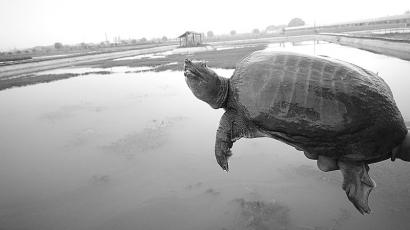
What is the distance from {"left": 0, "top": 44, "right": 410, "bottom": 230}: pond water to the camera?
4.00 metres

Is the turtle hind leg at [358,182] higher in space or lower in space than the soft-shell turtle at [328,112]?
lower

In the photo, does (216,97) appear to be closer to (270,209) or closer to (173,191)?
(270,209)

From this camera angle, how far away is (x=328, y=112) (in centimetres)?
224

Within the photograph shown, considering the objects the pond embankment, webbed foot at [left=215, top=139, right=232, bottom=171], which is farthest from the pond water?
the pond embankment

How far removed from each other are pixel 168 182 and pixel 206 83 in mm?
2559

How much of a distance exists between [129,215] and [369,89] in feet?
11.4

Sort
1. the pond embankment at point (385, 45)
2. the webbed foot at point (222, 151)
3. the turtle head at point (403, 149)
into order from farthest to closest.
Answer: the pond embankment at point (385, 45), the webbed foot at point (222, 151), the turtle head at point (403, 149)

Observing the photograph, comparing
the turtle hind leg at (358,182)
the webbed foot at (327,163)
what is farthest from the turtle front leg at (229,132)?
the turtle hind leg at (358,182)

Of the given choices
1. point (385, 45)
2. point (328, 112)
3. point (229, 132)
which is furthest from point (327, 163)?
point (385, 45)

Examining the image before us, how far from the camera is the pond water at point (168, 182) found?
400 cm

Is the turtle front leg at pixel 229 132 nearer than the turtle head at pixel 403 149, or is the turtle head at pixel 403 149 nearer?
the turtle head at pixel 403 149

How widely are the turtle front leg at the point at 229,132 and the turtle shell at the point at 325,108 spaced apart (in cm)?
33

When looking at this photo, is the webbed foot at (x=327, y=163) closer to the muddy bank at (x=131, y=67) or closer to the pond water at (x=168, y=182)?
the pond water at (x=168, y=182)

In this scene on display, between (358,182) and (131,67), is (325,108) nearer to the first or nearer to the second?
(358,182)
